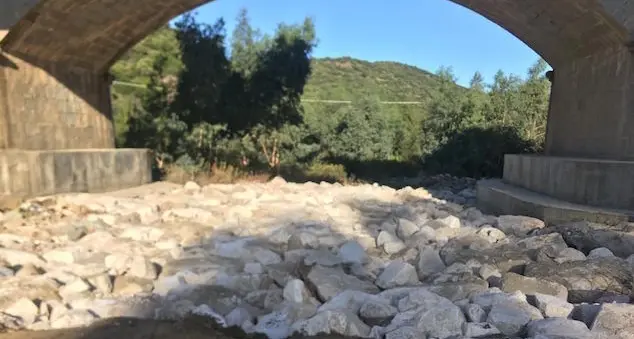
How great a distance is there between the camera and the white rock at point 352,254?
3.88 metres

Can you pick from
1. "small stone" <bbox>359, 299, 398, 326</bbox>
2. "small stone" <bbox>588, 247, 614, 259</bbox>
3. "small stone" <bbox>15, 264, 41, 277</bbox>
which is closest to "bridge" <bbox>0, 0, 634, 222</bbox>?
"small stone" <bbox>588, 247, 614, 259</bbox>

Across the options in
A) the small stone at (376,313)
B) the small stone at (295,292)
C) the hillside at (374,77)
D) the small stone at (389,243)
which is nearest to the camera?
the small stone at (376,313)

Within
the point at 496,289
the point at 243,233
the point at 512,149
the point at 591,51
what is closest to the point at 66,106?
the point at 243,233

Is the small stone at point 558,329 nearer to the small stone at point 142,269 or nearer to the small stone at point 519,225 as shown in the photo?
the small stone at point 519,225

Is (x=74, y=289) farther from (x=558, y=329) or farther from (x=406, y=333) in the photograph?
(x=558, y=329)

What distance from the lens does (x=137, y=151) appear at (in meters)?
8.39

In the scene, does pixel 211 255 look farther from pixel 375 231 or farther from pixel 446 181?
pixel 446 181

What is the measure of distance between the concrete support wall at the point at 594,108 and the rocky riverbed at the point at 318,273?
1.55m

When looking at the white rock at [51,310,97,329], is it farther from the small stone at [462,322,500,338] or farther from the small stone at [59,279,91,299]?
the small stone at [462,322,500,338]

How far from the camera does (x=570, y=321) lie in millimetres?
2418

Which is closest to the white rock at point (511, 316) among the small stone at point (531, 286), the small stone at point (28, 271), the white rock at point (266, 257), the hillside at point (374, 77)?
the small stone at point (531, 286)

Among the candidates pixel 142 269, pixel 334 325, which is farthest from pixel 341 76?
pixel 334 325

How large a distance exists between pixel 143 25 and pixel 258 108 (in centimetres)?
596

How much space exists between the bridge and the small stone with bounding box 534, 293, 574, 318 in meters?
2.10
